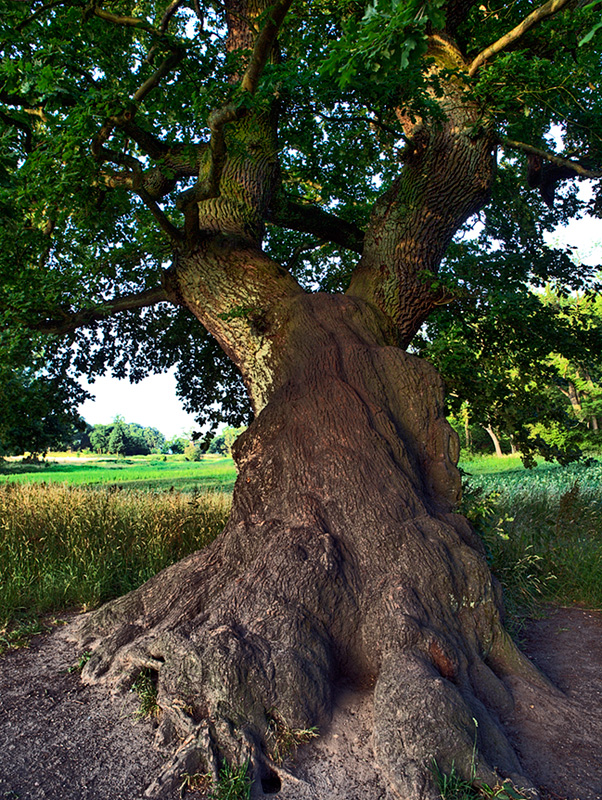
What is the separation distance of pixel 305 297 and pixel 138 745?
4279 mm

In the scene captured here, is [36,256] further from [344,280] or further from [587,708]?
[587,708]

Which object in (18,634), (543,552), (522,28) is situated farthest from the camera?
(543,552)

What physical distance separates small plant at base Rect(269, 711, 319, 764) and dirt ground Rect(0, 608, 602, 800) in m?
0.05

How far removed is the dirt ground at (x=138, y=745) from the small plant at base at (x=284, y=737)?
52 millimetres

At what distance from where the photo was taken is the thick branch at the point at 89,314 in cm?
674

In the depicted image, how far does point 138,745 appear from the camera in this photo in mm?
3156

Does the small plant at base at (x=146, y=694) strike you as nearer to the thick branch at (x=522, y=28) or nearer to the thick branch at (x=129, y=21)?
the thick branch at (x=129, y=21)

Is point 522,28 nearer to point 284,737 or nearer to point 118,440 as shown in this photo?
point 284,737

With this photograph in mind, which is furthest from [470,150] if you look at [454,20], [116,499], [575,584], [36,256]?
[116,499]

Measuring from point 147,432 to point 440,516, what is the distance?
31.0 metres

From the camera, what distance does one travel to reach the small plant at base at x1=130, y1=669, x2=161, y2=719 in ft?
11.2

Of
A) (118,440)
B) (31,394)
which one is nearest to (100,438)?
(118,440)

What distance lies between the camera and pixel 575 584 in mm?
5934

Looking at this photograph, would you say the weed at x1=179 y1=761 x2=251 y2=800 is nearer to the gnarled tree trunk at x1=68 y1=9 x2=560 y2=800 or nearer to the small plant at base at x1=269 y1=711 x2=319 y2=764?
the gnarled tree trunk at x1=68 y1=9 x2=560 y2=800
